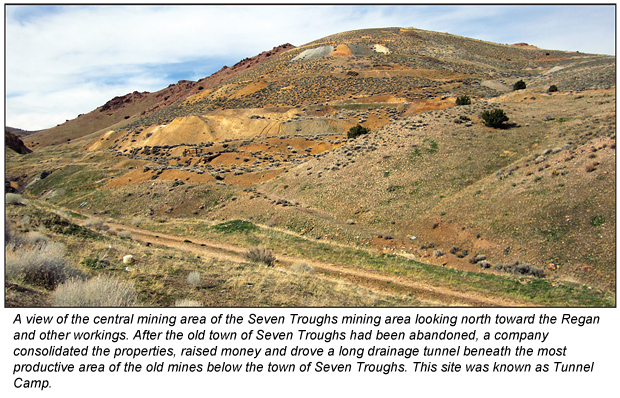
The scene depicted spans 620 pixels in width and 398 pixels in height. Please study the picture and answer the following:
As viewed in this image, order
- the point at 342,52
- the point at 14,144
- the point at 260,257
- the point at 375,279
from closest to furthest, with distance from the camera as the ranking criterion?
the point at 375,279
the point at 260,257
the point at 14,144
the point at 342,52

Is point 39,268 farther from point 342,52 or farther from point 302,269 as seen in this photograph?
point 342,52

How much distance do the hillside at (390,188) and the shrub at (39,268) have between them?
1.69 meters

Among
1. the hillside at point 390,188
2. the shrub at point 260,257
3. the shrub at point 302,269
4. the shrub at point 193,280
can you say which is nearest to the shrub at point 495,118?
the hillside at point 390,188

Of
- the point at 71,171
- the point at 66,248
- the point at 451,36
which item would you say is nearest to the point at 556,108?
the point at 66,248

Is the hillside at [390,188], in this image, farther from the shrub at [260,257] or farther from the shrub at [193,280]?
the shrub at [260,257]

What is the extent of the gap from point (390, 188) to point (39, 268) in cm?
1825

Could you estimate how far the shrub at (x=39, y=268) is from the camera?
823cm

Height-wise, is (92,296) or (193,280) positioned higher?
(92,296)

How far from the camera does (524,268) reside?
13.4m

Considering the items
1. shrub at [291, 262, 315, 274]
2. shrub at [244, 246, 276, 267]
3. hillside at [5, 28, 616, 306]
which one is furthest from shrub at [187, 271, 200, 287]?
shrub at [244, 246, 276, 267]

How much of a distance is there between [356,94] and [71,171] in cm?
4011

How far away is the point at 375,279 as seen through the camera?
14.2 m

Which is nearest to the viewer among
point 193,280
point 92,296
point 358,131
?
point 92,296

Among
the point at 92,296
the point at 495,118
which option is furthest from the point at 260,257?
the point at 495,118
